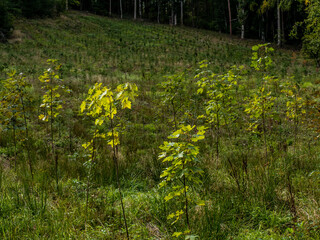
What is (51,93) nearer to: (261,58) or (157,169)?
(157,169)

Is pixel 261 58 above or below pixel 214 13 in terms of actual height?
below

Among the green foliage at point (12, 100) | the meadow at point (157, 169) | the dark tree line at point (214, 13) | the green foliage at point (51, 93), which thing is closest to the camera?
the meadow at point (157, 169)

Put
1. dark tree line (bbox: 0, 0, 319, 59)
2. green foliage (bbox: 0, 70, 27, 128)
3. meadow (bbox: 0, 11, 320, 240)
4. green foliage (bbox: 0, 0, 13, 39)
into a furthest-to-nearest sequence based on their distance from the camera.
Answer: dark tree line (bbox: 0, 0, 319, 59) → green foliage (bbox: 0, 0, 13, 39) → green foliage (bbox: 0, 70, 27, 128) → meadow (bbox: 0, 11, 320, 240)

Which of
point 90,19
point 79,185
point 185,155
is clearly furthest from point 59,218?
point 90,19

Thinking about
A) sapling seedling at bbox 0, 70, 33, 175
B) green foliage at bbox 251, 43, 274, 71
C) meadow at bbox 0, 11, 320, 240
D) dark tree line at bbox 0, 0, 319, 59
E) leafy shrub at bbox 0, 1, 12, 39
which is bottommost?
meadow at bbox 0, 11, 320, 240

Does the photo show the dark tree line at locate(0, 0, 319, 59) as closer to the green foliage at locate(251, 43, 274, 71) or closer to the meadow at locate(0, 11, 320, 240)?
the meadow at locate(0, 11, 320, 240)

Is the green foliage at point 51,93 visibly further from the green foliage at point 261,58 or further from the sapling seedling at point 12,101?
the green foliage at point 261,58

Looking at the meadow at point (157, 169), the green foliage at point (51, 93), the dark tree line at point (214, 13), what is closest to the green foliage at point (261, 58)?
the meadow at point (157, 169)

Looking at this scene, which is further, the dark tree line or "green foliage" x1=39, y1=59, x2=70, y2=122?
the dark tree line

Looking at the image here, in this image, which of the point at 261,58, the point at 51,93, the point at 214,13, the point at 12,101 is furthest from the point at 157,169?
the point at 214,13

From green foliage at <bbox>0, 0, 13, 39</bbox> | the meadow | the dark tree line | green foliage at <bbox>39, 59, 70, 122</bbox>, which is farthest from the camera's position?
the dark tree line

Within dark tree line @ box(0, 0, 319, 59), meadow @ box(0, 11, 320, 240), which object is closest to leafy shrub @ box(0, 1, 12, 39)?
dark tree line @ box(0, 0, 319, 59)

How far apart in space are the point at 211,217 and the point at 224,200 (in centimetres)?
39

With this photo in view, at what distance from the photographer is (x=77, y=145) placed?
580 centimetres
